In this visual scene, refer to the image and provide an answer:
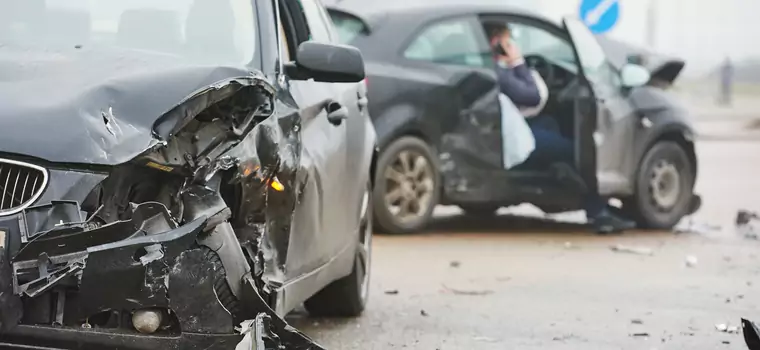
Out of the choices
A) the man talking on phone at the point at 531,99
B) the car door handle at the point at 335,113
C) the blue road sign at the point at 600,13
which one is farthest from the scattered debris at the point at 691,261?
the blue road sign at the point at 600,13

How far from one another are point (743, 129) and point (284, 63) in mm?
29634

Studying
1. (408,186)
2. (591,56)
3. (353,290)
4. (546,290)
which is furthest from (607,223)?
(353,290)

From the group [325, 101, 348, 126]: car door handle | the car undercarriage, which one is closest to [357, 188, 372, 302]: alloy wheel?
[325, 101, 348, 126]: car door handle

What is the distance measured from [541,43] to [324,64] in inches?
249

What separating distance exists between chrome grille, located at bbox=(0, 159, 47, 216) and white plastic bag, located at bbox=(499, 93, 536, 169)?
7.60m

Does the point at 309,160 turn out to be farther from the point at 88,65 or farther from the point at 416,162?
the point at 416,162

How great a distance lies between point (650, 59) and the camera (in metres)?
12.0

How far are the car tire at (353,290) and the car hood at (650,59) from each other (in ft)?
17.6

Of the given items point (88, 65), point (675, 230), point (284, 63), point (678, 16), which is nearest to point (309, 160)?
point (284, 63)

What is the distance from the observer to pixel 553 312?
727cm

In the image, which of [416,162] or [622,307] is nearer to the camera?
[622,307]

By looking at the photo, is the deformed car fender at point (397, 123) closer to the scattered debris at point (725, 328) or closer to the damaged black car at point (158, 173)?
the scattered debris at point (725, 328)

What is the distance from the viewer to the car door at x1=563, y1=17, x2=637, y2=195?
442 inches

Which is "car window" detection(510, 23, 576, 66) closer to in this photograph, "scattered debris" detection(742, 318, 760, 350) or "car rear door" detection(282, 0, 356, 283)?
"car rear door" detection(282, 0, 356, 283)
